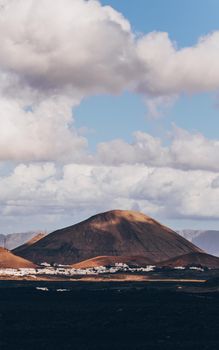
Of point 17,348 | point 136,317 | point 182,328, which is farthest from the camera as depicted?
point 136,317

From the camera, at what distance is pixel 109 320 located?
338 feet

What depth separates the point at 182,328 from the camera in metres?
95.2

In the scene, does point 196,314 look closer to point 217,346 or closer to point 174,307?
point 174,307

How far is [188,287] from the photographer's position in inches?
6845

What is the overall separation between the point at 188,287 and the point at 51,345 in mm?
98205

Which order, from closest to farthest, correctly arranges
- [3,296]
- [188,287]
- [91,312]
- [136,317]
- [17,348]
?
[17,348] < [136,317] < [91,312] < [3,296] < [188,287]

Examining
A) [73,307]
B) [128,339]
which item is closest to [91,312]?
[73,307]

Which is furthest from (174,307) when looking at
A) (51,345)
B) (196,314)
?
(51,345)

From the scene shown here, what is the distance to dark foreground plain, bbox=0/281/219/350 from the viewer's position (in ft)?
271

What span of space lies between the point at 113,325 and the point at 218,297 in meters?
51.5

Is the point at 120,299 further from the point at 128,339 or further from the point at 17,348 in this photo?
the point at 17,348

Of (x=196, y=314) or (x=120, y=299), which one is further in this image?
(x=120, y=299)

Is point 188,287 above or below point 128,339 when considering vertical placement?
above

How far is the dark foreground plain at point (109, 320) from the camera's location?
82562 millimetres
